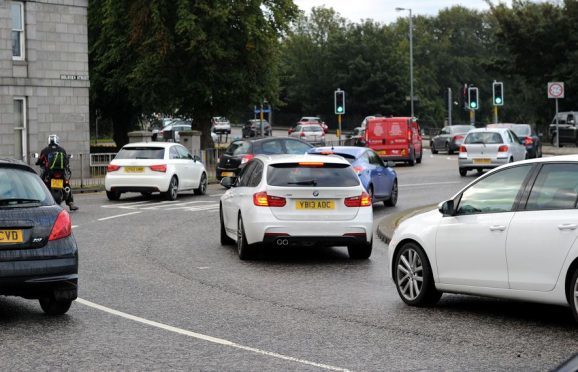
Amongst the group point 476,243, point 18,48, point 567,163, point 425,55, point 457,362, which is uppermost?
point 425,55

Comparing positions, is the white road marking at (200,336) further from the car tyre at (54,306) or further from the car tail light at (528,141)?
the car tail light at (528,141)

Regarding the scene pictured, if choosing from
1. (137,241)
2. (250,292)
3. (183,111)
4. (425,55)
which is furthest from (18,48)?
(425,55)

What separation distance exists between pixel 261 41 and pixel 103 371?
39.5m

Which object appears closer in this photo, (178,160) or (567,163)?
(567,163)

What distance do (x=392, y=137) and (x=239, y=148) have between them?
12.5 m

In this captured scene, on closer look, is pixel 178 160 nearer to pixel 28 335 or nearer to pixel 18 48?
pixel 18 48

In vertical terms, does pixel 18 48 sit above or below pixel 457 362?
above

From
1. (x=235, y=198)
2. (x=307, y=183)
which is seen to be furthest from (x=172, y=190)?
(x=307, y=183)

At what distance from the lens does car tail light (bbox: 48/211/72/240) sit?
9867mm

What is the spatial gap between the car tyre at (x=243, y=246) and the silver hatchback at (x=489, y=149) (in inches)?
804

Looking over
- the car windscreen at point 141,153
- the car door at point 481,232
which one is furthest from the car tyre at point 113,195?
the car door at point 481,232

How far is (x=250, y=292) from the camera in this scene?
1205 centimetres

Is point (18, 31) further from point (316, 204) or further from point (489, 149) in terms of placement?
point (316, 204)

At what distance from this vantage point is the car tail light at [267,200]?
47.9 ft
